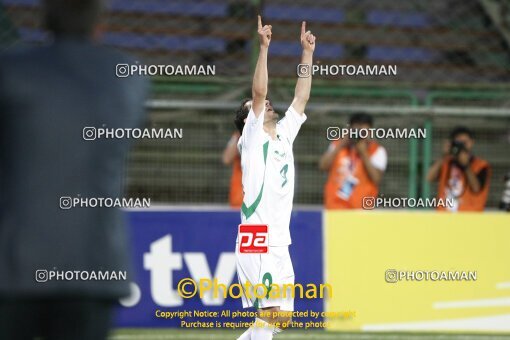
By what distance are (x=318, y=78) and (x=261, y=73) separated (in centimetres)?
560

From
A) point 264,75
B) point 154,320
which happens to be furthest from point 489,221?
point 264,75

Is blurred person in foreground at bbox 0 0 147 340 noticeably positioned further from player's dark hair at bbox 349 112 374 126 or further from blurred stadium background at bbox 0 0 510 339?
player's dark hair at bbox 349 112 374 126

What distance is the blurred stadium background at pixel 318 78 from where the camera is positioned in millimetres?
10484

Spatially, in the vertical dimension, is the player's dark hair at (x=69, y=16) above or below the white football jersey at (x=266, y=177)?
below

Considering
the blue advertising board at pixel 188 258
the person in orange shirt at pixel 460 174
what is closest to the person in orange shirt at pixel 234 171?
→ the blue advertising board at pixel 188 258

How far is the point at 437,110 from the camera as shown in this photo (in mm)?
10422

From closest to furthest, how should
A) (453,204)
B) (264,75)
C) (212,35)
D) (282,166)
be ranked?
(264,75) → (282,166) → (453,204) → (212,35)

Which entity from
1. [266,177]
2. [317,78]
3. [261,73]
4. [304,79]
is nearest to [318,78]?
[317,78]

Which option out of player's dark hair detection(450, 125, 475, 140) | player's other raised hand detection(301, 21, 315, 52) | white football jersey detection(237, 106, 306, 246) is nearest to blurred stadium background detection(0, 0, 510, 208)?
player's dark hair detection(450, 125, 475, 140)

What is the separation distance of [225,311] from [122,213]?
5.98 metres

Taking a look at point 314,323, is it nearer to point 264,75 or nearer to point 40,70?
point 264,75

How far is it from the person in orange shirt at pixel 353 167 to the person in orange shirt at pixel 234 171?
0.79 m

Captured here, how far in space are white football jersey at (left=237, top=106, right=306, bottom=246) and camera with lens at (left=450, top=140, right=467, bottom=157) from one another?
157 inches

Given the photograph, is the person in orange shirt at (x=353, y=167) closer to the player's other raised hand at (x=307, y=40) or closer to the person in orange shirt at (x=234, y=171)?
the person in orange shirt at (x=234, y=171)
